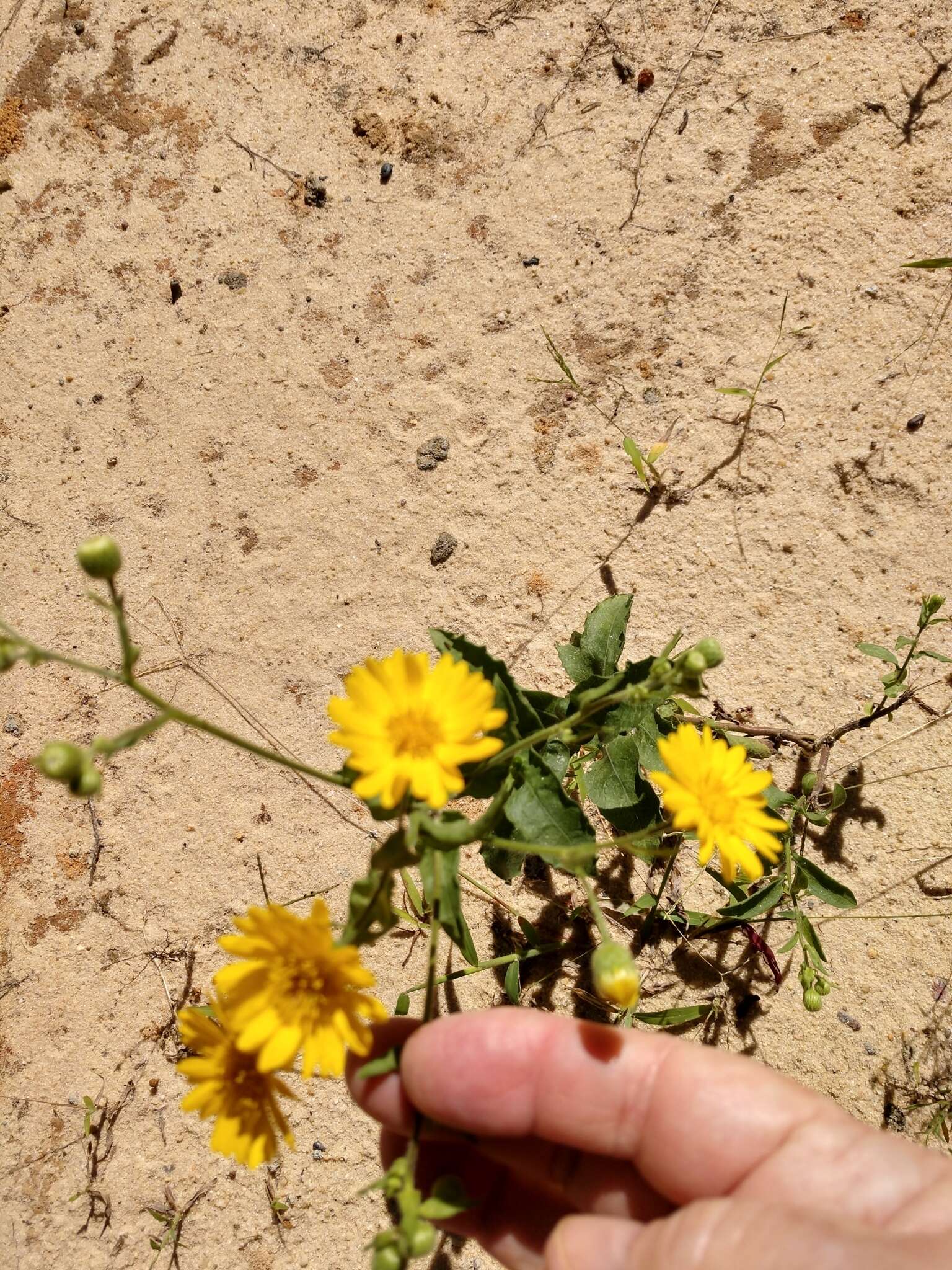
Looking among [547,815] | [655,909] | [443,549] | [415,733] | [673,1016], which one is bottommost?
[673,1016]

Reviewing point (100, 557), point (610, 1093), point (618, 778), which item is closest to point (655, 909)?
point (618, 778)

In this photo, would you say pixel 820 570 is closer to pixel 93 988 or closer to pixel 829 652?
pixel 829 652

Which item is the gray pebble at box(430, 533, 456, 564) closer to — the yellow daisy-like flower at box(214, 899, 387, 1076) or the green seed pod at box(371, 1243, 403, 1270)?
the yellow daisy-like flower at box(214, 899, 387, 1076)

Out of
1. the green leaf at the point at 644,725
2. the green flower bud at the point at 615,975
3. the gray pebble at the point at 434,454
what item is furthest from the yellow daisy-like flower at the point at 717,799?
the gray pebble at the point at 434,454

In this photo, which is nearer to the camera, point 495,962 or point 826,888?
point 826,888

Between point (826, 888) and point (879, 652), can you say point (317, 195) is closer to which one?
point (879, 652)

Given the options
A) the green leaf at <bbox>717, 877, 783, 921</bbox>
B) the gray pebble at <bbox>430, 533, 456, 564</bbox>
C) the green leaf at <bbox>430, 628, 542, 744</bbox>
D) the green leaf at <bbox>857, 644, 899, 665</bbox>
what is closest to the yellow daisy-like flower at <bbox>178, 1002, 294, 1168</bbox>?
the green leaf at <bbox>430, 628, 542, 744</bbox>
